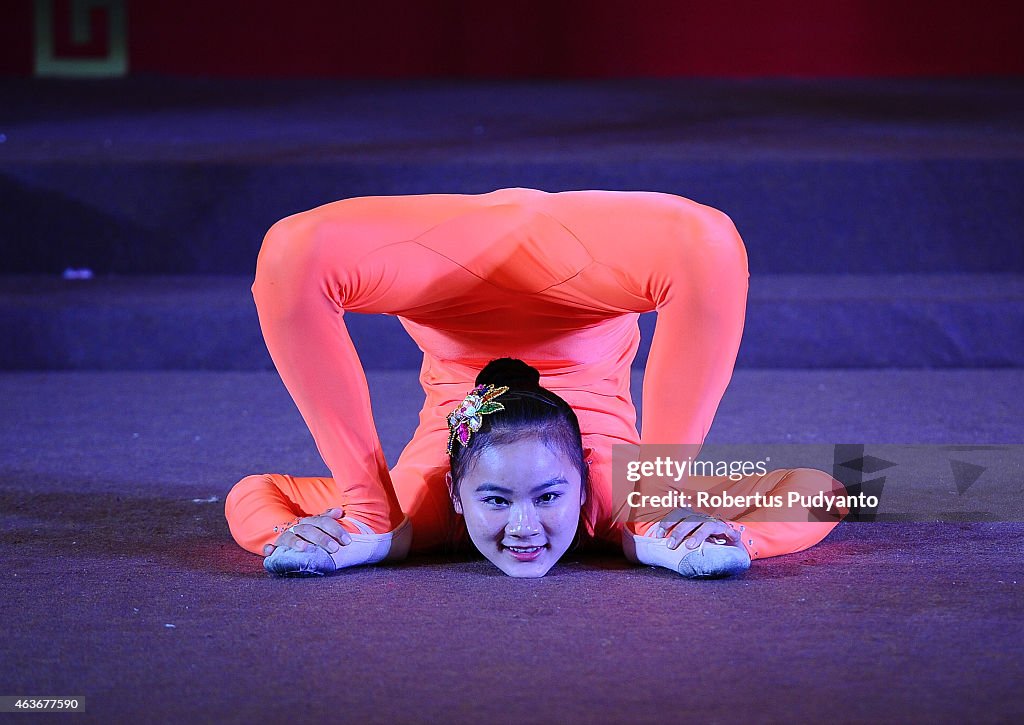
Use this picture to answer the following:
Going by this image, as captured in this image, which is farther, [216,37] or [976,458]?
[216,37]

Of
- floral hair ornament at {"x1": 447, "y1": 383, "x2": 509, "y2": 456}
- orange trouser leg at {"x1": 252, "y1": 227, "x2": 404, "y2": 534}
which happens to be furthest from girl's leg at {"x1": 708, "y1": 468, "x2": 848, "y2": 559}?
orange trouser leg at {"x1": 252, "y1": 227, "x2": 404, "y2": 534}

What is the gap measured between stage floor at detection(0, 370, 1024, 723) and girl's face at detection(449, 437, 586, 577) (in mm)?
34

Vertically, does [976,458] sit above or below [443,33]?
below

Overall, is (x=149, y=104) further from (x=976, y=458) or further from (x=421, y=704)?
(x=421, y=704)

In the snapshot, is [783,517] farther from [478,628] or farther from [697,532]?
[478,628]

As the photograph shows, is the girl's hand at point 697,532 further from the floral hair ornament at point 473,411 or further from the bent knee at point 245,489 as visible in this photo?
the bent knee at point 245,489

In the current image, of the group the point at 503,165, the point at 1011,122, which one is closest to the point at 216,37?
the point at 503,165

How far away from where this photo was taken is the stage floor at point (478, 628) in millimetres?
1099

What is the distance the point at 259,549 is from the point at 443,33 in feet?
13.0

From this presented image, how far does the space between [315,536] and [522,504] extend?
239 millimetres

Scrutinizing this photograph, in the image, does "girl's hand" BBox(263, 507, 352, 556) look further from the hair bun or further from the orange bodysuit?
the hair bun

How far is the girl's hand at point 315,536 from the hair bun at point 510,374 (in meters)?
0.23

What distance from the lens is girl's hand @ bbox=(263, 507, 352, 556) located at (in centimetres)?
148

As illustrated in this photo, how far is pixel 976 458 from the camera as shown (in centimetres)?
199
